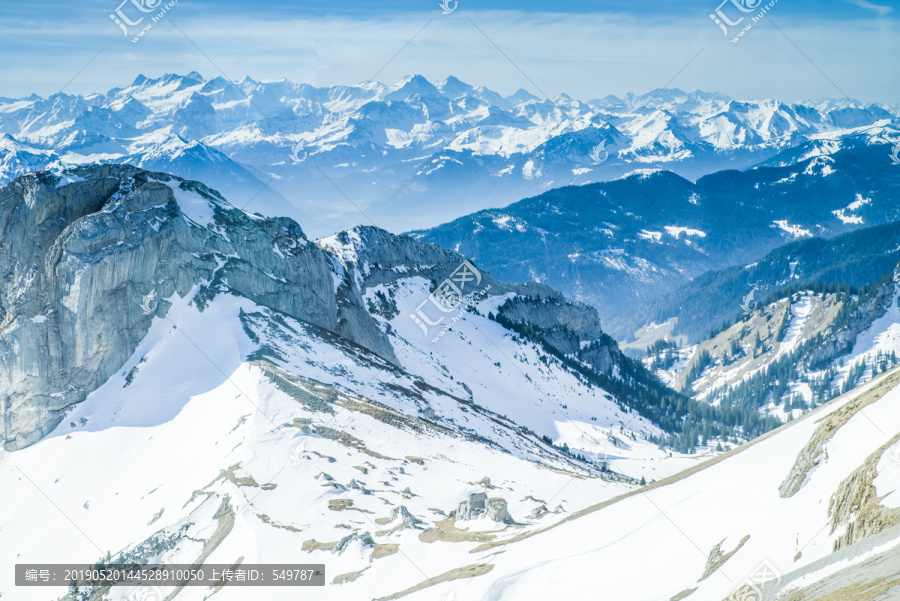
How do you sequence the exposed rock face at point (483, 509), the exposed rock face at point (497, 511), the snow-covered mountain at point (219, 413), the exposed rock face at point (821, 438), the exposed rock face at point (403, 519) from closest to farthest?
the exposed rock face at point (821, 438)
the exposed rock face at point (403, 519)
the exposed rock face at point (497, 511)
the exposed rock face at point (483, 509)
the snow-covered mountain at point (219, 413)

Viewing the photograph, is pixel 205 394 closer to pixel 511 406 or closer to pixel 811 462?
pixel 811 462

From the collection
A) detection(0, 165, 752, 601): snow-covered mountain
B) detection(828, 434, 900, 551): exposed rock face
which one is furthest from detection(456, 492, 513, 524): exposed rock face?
detection(828, 434, 900, 551): exposed rock face

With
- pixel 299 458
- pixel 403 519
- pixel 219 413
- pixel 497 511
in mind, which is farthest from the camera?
pixel 219 413

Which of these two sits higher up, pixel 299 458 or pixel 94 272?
pixel 94 272

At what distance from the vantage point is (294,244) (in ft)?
370

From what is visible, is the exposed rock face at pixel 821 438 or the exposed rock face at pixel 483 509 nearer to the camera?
the exposed rock face at pixel 821 438

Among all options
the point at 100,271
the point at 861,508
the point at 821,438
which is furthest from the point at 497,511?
the point at 100,271

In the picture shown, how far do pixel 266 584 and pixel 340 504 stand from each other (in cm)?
934

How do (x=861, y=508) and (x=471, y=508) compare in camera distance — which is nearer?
(x=861, y=508)

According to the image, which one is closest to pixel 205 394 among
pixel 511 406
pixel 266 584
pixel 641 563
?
pixel 266 584

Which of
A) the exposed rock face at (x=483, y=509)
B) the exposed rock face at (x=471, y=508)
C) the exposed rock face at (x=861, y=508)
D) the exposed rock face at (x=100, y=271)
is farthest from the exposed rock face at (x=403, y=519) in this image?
the exposed rock face at (x=100, y=271)

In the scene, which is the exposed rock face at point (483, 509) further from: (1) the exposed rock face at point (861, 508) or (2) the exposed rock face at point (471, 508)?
(1) the exposed rock face at point (861, 508)

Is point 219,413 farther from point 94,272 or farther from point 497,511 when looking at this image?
point 497,511

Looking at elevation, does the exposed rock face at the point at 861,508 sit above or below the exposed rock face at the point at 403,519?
→ above
